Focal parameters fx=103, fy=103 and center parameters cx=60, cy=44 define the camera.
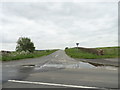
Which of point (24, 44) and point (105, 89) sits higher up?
point (24, 44)

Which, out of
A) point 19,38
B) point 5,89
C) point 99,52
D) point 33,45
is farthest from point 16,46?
point 5,89

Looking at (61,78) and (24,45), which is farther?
(24,45)

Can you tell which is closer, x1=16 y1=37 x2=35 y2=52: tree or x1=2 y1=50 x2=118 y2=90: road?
x1=2 y1=50 x2=118 y2=90: road

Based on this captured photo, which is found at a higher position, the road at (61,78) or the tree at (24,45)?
the tree at (24,45)

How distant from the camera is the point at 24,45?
45188 mm

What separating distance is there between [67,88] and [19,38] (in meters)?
48.6

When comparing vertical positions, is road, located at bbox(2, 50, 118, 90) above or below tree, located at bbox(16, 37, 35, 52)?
below

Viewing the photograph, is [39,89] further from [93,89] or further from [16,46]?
[16,46]

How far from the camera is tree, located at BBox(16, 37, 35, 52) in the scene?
148 ft

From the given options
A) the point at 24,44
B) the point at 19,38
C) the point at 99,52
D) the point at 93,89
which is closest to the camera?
the point at 93,89

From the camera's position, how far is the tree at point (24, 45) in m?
45.3

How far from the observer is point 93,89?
4.46 meters

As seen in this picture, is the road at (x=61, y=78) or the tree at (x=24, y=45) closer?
the road at (x=61, y=78)

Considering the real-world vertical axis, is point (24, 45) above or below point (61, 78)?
above
